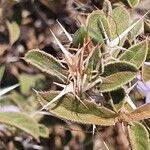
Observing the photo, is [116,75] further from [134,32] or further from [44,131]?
[44,131]

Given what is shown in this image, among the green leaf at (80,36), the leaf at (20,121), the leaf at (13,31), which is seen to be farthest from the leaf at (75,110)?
the leaf at (13,31)

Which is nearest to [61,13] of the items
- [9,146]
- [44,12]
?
[44,12]

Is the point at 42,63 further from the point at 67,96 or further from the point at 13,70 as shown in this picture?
the point at 13,70

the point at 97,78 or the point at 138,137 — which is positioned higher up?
the point at 97,78

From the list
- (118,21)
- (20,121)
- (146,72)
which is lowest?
(20,121)

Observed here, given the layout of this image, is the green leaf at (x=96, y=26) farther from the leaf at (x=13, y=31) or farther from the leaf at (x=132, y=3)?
the leaf at (x=13, y=31)

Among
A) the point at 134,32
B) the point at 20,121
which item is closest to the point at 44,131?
the point at 20,121

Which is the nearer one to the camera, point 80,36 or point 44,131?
point 80,36
